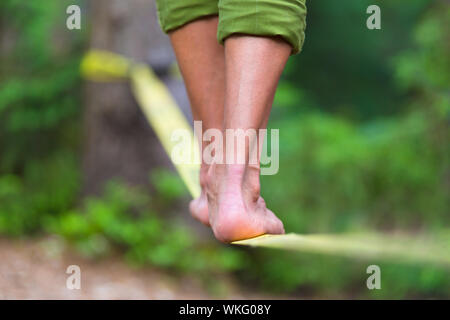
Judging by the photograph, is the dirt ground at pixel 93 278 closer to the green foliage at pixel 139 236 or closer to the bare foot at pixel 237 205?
the green foliage at pixel 139 236

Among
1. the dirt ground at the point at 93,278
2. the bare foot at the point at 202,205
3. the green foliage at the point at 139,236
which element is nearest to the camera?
the bare foot at the point at 202,205

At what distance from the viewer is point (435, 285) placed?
3.25 m

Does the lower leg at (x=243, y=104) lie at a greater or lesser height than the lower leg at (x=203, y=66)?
lesser

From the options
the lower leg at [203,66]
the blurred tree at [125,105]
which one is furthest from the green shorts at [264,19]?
the blurred tree at [125,105]

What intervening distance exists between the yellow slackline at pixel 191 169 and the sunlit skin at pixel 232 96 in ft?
0.19

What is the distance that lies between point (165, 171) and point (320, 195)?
979 millimetres

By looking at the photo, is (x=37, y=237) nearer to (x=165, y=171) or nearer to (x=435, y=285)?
(x=165, y=171)

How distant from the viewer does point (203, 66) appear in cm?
154

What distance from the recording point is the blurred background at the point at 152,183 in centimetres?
320

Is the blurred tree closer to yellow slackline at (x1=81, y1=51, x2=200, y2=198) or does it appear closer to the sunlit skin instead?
yellow slackline at (x1=81, y1=51, x2=200, y2=198)

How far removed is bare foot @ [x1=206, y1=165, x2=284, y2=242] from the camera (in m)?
1.38

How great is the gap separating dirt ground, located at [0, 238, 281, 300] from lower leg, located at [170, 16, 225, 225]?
1535 millimetres

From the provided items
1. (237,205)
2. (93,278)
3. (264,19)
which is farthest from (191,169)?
(93,278)

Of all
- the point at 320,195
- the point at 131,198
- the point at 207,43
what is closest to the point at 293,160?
the point at 320,195
